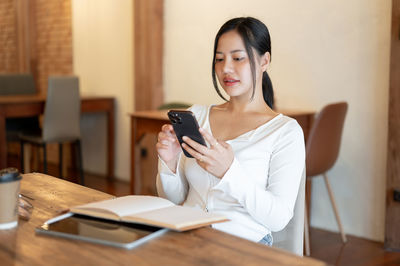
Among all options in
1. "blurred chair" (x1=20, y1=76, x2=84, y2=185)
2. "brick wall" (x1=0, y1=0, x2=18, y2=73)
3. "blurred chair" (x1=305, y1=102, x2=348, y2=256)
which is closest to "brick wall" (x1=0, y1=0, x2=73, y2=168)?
"brick wall" (x1=0, y1=0, x2=18, y2=73)

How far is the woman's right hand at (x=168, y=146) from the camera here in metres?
1.48

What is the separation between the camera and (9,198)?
1.16 meters

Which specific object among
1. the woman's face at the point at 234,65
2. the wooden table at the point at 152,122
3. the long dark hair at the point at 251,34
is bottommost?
the wooden table at the point at 152,122

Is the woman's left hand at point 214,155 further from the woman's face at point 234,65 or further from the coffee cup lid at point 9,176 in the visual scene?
the coffee cup lid at point 9,176

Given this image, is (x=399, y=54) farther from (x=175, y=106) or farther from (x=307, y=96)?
(x=175, y=106)

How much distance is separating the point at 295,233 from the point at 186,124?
467mm

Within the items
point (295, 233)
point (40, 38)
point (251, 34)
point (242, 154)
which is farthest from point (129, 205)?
point (40, 38)

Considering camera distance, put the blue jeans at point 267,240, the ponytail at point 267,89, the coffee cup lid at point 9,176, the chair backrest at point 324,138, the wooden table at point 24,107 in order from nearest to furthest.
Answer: the coffee cup lid at point 9,176 < the blue jeans at point 267,240 < the ponytail at point 267,89 < the chair backrest at point 324,138 < the wooden table at point 24,107

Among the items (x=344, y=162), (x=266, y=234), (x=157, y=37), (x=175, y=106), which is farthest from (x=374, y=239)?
(x=157, y=37)

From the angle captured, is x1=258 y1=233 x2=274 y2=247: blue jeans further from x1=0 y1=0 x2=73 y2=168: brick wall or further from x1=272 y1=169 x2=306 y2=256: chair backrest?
x1=0 y1=0 x2=73 y2=168: brick wall

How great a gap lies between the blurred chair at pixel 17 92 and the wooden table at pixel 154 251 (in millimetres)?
3618

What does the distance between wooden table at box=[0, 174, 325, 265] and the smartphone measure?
0.84 feet

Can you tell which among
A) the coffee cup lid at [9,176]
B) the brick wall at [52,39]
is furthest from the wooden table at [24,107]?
the coffee cup lid at [9,176]

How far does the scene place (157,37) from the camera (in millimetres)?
4414
